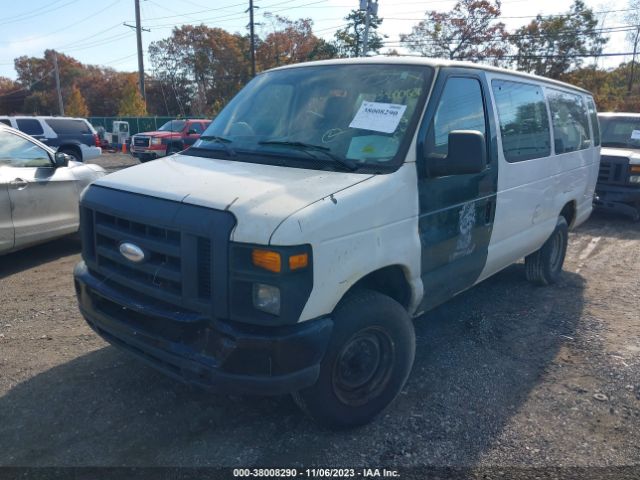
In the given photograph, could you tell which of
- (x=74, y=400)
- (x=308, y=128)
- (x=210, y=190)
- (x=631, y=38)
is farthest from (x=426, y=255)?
(x=631, y=38)

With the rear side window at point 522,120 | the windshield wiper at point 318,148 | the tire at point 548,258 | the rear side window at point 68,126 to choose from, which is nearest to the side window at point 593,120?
the tire at point 548,258

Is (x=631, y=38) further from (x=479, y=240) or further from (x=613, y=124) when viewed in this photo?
(x=479, y=240)

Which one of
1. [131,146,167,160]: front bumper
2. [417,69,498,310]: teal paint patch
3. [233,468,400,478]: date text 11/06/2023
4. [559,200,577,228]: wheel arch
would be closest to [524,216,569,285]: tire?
[559,200,577,228]: wheel arch

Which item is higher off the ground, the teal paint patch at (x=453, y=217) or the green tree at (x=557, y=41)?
the green tree at (x=557, y=41)

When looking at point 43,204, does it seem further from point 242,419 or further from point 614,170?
point 614,170

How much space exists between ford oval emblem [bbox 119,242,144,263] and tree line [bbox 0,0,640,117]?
63.3ft

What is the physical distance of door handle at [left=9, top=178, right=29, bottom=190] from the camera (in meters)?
5.73

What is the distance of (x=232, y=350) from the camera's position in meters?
2.55

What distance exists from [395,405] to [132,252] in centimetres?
191

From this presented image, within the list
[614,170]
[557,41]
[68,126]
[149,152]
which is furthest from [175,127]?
[557,41]

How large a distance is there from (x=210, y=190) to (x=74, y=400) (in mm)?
1752

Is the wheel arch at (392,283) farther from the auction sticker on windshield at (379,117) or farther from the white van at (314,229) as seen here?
the auction sticker on windshield at (379,117)

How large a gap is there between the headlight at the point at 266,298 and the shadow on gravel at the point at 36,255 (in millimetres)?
4566

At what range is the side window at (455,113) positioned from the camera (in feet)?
11.0
